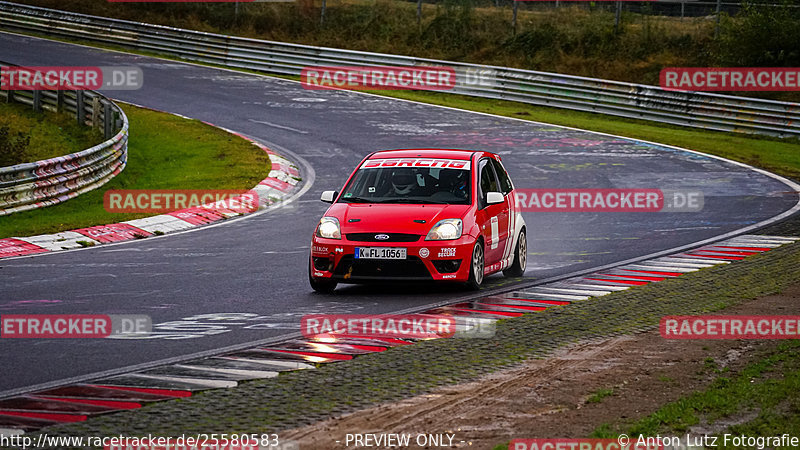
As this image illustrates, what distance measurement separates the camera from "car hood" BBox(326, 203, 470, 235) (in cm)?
1146

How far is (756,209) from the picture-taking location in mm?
19531

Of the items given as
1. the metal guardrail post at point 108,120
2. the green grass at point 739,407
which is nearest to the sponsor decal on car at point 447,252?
the green grass at point 739,407

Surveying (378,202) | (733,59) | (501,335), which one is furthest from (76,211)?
(733,59)

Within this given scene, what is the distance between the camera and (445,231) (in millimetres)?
11484

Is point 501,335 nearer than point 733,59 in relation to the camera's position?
Yes

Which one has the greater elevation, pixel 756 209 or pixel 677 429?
pixel 677 429

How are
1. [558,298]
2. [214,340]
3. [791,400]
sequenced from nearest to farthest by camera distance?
[791,400] < [214,340] < [558,298]

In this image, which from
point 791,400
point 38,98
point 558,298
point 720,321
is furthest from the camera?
point 38,98

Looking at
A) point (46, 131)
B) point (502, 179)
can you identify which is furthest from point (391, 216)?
point (46, 131)

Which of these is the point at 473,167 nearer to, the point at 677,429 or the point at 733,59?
the point at 677,429

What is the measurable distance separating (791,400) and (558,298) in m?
4.84

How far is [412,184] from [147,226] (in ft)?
20.5

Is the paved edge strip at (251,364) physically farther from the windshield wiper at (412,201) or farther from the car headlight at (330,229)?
the car headlight at (330,229)

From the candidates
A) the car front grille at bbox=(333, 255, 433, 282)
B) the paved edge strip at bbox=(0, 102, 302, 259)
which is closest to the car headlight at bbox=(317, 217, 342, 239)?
the car front grille at bbox=(333, 255, 433, 282)
